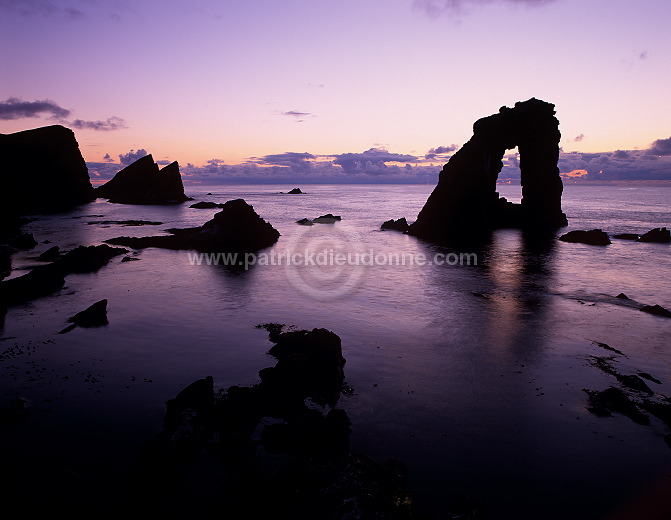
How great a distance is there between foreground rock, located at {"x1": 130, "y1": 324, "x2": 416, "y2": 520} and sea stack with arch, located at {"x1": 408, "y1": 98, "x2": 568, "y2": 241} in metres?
50.7

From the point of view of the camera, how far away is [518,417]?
43.2 feet

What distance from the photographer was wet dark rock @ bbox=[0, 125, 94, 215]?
377 ft

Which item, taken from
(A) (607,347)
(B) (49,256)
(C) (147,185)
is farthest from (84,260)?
(C) (147,185)

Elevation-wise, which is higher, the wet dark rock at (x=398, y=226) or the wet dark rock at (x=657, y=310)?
the wet dark rock at (x=398, y=226)

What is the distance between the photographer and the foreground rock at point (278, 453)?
8.88 m

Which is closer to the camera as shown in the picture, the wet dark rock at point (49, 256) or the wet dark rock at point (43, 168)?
the wet dark rock at point (49, 256)

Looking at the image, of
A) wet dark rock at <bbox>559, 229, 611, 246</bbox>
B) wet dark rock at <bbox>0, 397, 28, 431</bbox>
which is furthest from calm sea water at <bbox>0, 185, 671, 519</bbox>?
wet dark rock at <bbox>559, 229, 611, 246</bbox>

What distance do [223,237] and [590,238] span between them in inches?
1933

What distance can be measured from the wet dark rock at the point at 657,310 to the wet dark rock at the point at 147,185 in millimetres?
148210

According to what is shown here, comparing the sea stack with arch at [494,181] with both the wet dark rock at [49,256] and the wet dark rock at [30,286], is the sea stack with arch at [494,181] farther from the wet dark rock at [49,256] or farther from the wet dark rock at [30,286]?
the wet dark rock at [30,286]

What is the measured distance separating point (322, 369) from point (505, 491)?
22.8ft

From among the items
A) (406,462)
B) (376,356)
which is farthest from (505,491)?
(376,356)

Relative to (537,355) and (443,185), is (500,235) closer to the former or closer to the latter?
(443,185)

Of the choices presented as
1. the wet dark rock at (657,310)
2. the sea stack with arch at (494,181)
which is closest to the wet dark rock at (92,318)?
the wet dark rock at (657,310)
